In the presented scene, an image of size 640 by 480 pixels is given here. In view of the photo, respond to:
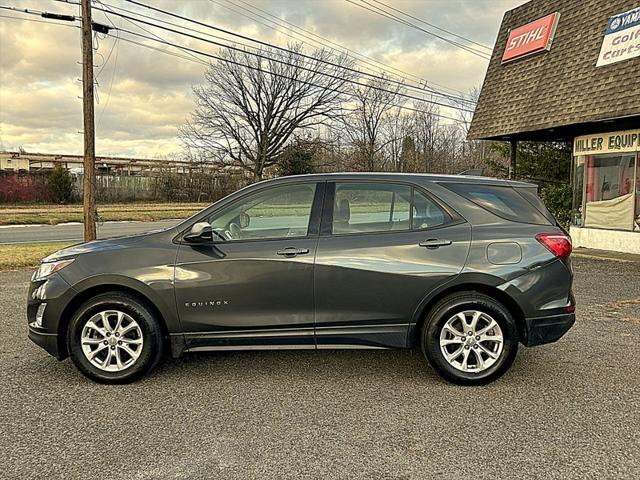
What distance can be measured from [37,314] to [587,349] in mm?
5135

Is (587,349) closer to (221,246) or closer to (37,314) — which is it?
(221,246)

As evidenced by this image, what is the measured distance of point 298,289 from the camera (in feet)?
A: 14.6

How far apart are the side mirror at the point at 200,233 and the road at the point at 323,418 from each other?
1.20 meters

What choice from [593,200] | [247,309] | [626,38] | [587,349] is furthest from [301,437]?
[593,200]

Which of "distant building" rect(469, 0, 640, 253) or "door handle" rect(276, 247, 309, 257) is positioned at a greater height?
"distant building" rect(469, 0, 640, 253)

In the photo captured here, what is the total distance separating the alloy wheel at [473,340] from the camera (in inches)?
176

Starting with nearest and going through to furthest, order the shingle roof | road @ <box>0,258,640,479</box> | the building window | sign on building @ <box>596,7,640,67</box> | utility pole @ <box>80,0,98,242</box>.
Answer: road @ <box>0,258,640,479</box> < sign on building @ <box>596,7,640,67</box> < the shingle roof < the building window < utility pole @ <box>80,0,98,242</box>

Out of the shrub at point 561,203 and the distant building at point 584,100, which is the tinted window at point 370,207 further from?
the shrub at point 561,203

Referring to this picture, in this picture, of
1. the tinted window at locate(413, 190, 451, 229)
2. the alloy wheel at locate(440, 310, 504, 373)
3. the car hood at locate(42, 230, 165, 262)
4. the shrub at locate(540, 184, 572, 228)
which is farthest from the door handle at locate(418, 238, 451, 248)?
the shrub at locate(540, 184, 572, 228)

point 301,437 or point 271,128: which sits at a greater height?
point 271,128

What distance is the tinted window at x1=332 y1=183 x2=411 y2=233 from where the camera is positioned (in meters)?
4.61

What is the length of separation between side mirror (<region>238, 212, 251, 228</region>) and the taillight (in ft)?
7.97

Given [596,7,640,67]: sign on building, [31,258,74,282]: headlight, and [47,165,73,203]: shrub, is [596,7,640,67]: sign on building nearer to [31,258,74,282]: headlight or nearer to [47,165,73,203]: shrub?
[31,258,74,282]: headlight

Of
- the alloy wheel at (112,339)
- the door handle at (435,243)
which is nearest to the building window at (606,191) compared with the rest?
the door handle at (435,243)
